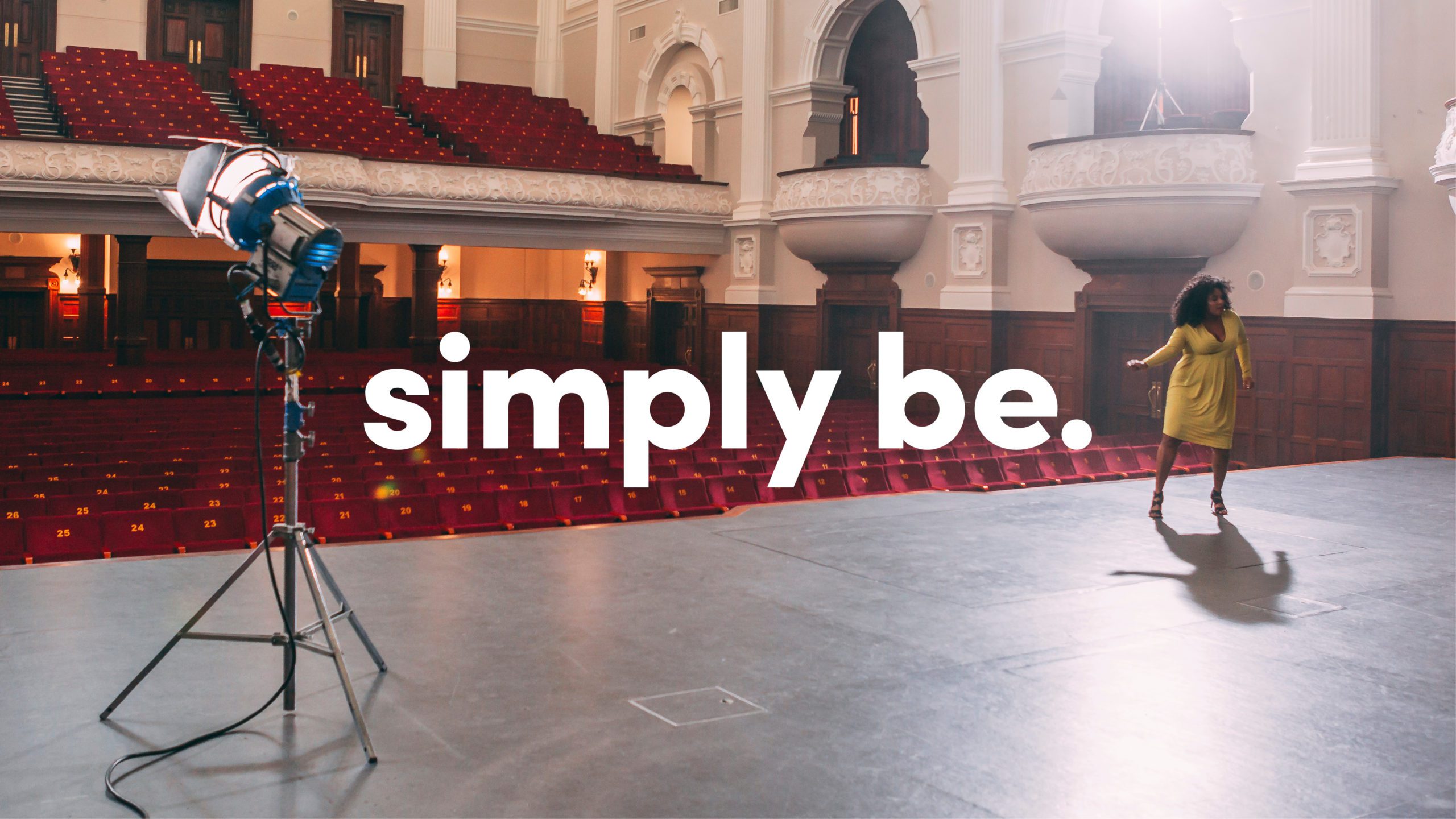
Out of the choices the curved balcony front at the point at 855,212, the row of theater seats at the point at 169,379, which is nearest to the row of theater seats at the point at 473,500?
the curved balcony front at the point at 855,212

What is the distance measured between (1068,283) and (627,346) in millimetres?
9451

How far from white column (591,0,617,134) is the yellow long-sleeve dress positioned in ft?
54.3

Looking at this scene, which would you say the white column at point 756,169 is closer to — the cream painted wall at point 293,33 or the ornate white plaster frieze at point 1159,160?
the ornate white plaster frieze at point 1159,160

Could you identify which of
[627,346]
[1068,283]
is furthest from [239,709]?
[627,346]

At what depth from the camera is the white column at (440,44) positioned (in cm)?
2259

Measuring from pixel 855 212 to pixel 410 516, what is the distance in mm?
9633

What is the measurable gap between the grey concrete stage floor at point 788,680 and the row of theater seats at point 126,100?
11.6 m

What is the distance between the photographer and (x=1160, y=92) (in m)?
12.7

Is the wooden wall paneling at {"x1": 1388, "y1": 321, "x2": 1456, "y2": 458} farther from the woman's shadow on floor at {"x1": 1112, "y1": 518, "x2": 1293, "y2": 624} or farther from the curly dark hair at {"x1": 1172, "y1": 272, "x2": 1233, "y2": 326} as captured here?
the woman's shadow on floor at {"x1": 1112, "y1": 518, "x2": 1293, "y2": 624}

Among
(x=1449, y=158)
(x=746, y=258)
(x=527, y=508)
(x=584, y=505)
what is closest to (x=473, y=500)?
(x=527, y=508)

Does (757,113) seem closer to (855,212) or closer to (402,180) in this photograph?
(855,212)

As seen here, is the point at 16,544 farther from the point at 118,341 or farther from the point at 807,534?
the point at 118,341

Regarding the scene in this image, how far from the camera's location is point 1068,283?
13328 millimetres

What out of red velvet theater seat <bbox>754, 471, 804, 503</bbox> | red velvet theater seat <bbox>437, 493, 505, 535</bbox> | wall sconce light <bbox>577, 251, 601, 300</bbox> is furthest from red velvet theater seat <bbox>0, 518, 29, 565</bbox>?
wall sconce light <bbox>577, 251, 601, 300</bbox>
